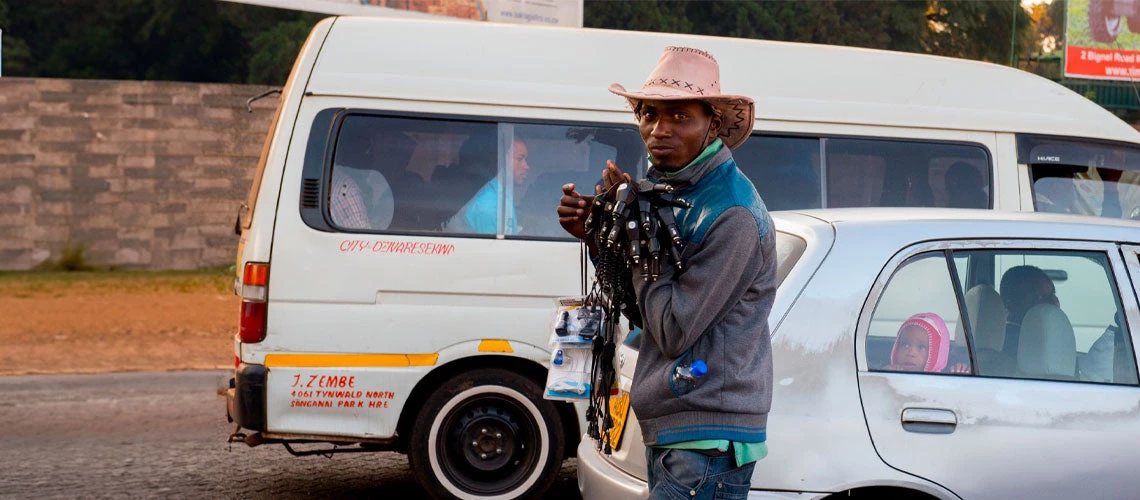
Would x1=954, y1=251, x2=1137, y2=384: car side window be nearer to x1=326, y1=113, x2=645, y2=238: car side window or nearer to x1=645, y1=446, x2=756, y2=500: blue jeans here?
x1=645, y1=446, x2=756, y2=500: blue jeans

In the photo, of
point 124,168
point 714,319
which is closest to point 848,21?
point 124,168

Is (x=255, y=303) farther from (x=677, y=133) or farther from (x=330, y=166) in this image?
(x=677, y=133)

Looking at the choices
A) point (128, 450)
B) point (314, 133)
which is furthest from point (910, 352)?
point (128, 450)

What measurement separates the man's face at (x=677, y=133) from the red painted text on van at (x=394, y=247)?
327 centimetres

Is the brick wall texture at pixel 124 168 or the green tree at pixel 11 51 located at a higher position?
the green tree at pixel 11 51

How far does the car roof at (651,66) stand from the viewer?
20.8 feet

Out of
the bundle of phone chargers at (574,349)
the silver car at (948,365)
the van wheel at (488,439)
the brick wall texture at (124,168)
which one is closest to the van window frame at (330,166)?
the van wheel at (488,439)

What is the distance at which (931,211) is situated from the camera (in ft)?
14.2

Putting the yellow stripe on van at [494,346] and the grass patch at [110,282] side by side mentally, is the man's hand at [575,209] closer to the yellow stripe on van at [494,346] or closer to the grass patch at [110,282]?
the yellow stripe on van at [494,346]

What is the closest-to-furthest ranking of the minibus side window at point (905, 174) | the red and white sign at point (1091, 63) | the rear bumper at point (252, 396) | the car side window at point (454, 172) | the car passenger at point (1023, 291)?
the car passenger at point (1023, 291), the rear bumper at point (252, 396), the car side window at point (454, 172), the minibus side window at point (905, 174), the red and white sign at point (1091, 63)

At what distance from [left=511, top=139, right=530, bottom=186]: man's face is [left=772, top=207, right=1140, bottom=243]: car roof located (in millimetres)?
2365

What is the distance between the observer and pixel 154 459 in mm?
7352

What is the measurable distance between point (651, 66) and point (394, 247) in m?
→ 1.64

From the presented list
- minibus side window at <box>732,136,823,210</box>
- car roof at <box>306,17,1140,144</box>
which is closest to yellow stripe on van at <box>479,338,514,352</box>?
car roof at <box>306,17,1140,144</box>
